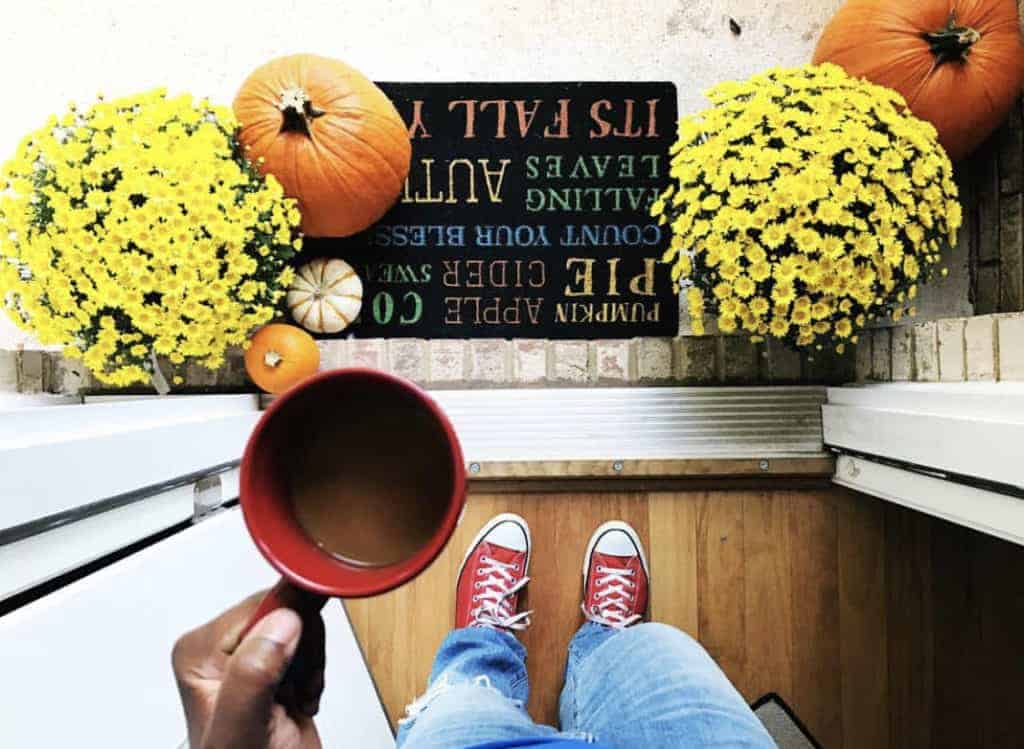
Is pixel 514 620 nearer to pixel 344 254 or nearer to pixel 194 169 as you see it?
pixel 344 254

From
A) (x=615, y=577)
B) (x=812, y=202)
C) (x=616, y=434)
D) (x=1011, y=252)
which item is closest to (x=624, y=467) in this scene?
(x=616, y=434)

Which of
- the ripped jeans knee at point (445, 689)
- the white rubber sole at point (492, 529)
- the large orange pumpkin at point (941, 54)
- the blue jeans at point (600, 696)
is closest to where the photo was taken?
the blue jeans at point (600, 696)

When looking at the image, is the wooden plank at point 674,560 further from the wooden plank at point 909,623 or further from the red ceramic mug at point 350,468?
the red ceramic mug at point 350,468

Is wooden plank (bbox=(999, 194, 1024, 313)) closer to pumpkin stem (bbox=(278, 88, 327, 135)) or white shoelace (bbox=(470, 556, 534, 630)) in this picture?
white shoelace (bbox=(470, 556, 534, 630))

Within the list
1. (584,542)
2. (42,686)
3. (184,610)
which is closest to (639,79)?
(584,542)

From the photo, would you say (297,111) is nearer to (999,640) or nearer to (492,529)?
Answer: (492,529)

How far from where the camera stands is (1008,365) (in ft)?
3.07

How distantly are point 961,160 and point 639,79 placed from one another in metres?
0.66

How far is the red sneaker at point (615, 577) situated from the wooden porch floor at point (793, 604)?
0.10 feet

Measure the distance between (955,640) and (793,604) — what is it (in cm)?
32

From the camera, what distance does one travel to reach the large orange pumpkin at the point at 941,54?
1.20 m

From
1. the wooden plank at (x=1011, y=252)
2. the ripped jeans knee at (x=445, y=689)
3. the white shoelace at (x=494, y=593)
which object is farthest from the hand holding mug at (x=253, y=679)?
the wooden plank at (x=1011, y=252)

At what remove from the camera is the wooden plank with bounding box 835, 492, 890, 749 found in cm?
133

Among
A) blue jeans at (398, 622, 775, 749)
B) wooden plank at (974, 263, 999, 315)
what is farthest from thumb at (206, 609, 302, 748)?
wooden plank at (974, 263, 999, 315)
